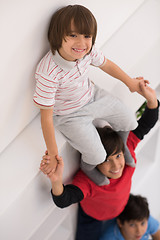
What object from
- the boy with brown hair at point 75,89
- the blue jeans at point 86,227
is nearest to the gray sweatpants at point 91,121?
the boy with brown hair at point 75,89

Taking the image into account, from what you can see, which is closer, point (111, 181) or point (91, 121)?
point (91, 121)

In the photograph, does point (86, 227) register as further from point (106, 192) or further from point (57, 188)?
point (57, 188)

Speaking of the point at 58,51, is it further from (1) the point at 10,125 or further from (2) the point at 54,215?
(2) the point at 54,215

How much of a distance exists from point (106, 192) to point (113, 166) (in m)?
0.13

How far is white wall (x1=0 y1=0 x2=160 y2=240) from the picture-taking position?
2.76 ft

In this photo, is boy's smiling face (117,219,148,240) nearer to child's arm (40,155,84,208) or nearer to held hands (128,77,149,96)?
child's arm (40,155,84,208)

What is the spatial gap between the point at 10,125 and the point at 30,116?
8 centimetres

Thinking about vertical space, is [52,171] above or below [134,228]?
above

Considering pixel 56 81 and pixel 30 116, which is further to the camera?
pixel 30 116

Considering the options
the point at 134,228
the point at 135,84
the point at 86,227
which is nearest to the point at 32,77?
the point at 135,84

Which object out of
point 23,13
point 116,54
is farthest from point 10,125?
point 116,54

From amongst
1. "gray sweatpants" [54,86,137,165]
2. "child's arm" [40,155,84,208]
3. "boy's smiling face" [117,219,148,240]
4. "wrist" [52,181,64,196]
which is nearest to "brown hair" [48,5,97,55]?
"gray sweatpants" [54,86,137,165]

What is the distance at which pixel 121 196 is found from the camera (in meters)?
1.34

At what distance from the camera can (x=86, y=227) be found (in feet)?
5.19
